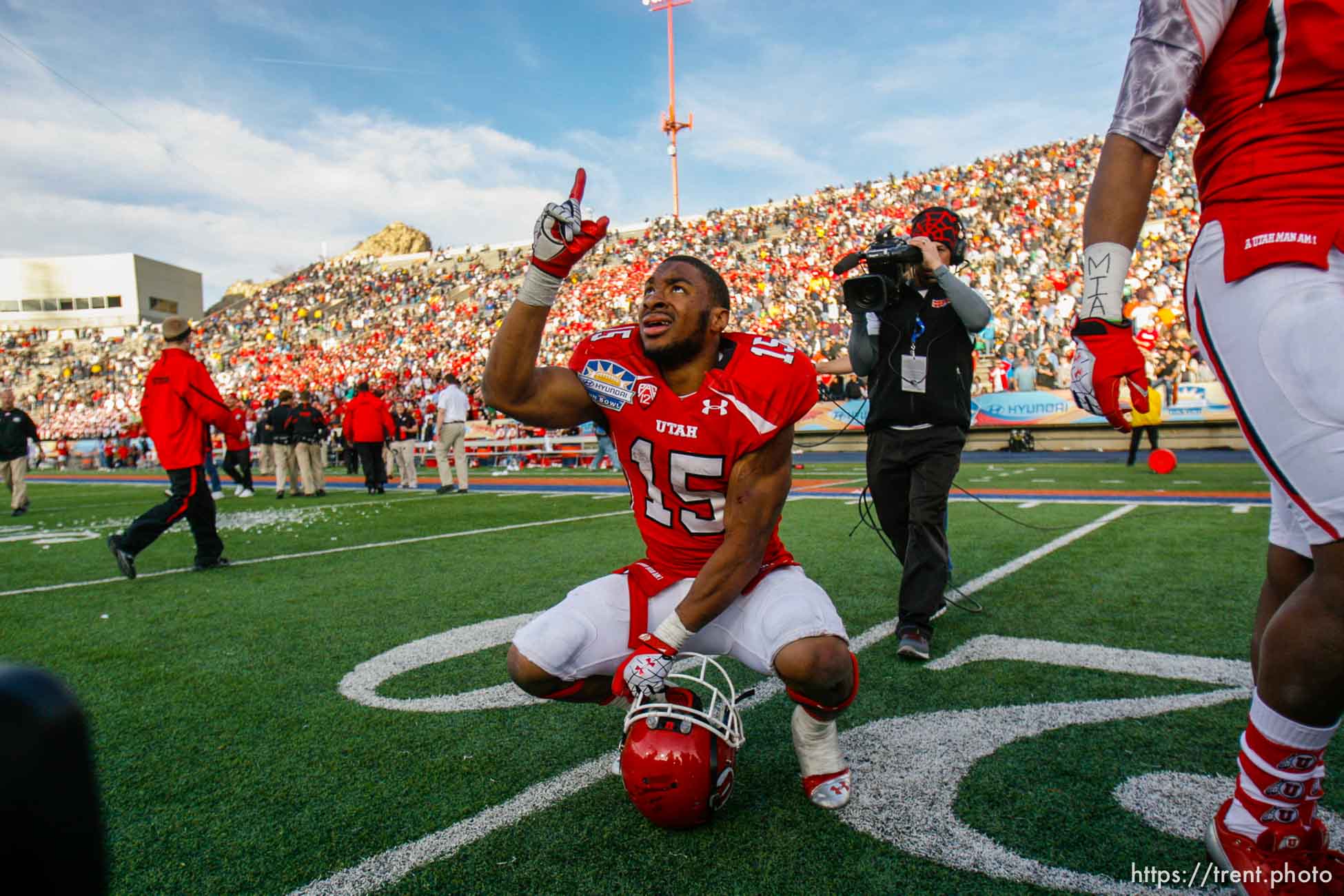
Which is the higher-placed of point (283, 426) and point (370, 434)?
point (283, 426)

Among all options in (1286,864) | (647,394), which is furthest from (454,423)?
(1286,864)

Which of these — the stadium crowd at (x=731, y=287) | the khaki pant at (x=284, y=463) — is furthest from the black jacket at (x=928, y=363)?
the khaki pant at (x=284, y=463)

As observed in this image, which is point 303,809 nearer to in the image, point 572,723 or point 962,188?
point 572,723

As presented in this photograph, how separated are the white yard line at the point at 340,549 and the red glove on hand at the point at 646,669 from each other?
16.5 ft

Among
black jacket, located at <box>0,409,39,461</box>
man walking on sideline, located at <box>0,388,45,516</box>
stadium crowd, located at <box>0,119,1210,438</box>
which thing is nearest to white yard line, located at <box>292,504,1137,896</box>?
stadium crowd, located at <box>0,119,1210,438</box>

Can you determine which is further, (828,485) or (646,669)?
(828,485)

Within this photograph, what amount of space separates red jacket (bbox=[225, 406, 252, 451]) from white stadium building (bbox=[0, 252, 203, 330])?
39.8 meters

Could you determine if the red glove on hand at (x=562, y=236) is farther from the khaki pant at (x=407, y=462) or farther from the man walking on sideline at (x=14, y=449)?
the man walking on sideline at (x=14, y=449)

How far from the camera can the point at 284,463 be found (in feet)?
46.0

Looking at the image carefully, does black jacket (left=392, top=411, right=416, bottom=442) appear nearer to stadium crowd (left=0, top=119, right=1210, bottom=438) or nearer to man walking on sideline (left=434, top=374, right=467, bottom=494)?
stadium crowd (left=0, top=119, right=1210, bottom=438)

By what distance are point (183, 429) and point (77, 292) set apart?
67.3 m

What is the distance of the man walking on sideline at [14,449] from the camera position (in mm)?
12195

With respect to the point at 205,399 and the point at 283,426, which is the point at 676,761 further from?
the point at 283,426

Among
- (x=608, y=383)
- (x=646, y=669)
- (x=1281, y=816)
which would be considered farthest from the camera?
(x=608, y=383)
